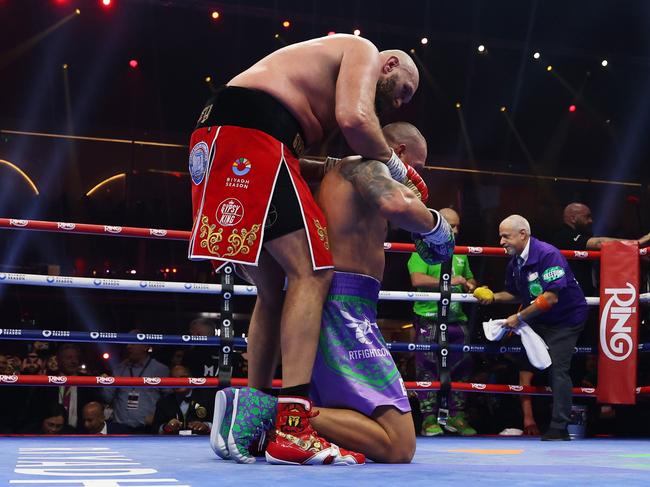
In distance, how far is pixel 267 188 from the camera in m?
1.84

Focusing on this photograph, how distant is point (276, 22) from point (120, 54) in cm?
167

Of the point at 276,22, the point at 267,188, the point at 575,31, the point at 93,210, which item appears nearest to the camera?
the point at 267,188

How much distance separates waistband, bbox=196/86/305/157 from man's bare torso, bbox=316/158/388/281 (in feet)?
0.47

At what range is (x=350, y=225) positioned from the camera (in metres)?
1.97

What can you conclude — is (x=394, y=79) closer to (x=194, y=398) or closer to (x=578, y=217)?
(x=194, y=398)

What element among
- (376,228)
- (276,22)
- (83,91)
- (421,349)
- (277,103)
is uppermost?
(276,22)

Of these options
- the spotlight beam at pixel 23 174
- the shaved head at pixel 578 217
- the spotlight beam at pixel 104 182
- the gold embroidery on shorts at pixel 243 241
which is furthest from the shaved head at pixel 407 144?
the spotlight beam at pixel 23 174

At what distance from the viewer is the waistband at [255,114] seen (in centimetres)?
189

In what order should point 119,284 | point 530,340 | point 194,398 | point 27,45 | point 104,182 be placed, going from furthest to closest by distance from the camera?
point 27,45 < point 104,182 < point 194,398 < point 530,340 < point 119,284

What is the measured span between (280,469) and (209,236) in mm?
556

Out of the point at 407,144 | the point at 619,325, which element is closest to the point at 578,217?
the point at 619,325

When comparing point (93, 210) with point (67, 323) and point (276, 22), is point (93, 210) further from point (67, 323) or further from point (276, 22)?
point (276, 22)

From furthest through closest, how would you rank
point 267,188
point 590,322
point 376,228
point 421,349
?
1. point 590,322
2. point 421,349
3. point 376,228
4. point 267,188

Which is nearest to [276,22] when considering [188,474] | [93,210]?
[93,210]
